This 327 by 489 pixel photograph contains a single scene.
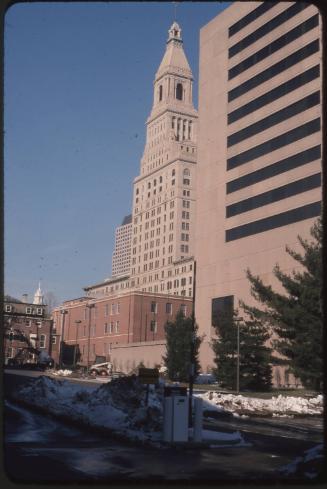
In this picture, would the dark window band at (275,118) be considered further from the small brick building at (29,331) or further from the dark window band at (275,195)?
the small brick building at (29,331)

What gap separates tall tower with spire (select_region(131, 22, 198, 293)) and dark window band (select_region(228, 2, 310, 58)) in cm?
6481

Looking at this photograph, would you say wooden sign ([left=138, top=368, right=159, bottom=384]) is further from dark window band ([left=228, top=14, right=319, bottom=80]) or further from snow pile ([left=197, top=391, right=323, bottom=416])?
dark window band ([left=228, top=14, right=319, bottom=80])

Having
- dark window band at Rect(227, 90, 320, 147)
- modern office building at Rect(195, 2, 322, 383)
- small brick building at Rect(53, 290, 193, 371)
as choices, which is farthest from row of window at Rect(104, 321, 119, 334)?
dark window band at Rect(227, 90, 320, 147)

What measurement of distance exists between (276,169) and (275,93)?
7398mm

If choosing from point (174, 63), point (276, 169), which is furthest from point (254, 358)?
point (174, 63)

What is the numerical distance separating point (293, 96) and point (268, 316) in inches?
1015

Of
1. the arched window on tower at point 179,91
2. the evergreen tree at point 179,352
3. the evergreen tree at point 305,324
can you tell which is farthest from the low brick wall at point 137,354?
the arched window on tower at point 179,91

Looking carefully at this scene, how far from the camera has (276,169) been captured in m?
55.9

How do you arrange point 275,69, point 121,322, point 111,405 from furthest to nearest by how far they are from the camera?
point 121,322
point 275,69
point 111,405

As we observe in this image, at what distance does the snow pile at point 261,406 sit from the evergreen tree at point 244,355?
947 centimetres

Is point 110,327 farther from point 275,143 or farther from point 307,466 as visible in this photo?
point 307,466

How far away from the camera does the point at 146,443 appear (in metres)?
13.3

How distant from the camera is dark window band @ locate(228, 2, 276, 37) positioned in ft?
198

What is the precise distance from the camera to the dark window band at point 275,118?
5284 cm
